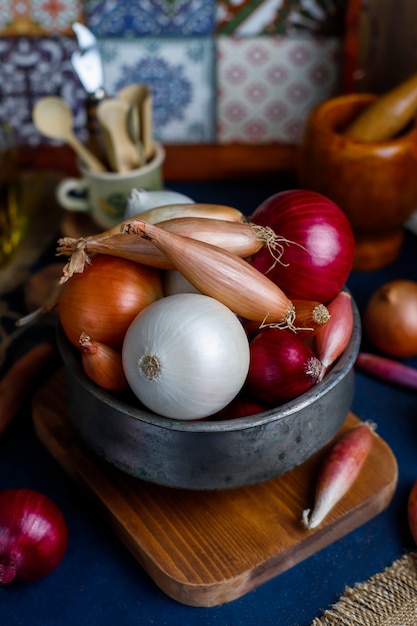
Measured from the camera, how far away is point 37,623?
0.53m

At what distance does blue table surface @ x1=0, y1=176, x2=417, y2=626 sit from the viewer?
21.1 inches

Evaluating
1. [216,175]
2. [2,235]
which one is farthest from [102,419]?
[216,175]

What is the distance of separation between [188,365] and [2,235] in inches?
21.4

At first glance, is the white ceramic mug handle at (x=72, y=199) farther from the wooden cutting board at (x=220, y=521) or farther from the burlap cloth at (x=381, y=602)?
the burlap cloth at (x=381, y=602)

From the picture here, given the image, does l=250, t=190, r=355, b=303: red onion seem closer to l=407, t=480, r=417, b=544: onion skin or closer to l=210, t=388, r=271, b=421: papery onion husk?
l=210, t=388, r=271, b=421: papery onion husk

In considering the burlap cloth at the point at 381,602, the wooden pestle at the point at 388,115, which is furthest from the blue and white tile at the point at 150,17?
the burlap cloth at the point at 381,602

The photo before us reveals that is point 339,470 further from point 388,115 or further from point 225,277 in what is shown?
point 388,115

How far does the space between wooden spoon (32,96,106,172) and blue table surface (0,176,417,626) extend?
0.35m

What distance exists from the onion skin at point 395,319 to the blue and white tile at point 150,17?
1.53 feet

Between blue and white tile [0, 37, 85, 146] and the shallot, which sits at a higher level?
blue and white tile [0, 37, 85, 146]

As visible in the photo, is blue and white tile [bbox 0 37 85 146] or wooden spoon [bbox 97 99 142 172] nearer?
wooden spoon [bbox 97 99 142 172]

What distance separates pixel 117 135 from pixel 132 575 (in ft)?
1.64

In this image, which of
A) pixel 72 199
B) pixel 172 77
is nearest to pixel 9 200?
pixel 72 199

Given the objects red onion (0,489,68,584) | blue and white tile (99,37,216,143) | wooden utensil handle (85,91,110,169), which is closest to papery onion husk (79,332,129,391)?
red onion (0,489,68,584)
